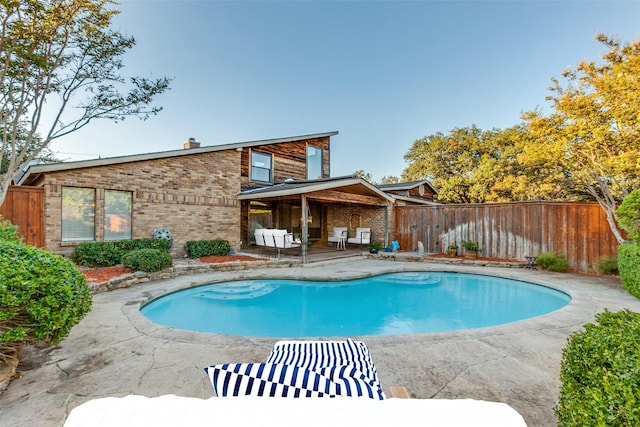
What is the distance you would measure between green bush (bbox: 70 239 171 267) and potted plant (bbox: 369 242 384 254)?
338 inches

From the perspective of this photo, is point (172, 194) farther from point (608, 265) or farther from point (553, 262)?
point (608, 265)

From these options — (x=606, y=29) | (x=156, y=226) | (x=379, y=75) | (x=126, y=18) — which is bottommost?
(x=156, y=226)

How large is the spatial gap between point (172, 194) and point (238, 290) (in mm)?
4864

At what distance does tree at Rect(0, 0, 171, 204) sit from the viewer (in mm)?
6625

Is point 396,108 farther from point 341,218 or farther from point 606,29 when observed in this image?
point 606,29

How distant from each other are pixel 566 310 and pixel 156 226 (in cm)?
1083

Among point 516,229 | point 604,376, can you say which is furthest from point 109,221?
point 516,229

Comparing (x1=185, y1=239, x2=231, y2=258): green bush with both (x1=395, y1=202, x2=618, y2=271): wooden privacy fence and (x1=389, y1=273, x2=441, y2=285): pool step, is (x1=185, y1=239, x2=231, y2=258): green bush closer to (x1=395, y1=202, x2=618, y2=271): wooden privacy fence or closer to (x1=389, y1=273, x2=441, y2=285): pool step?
(x1=389, y1=273, x2=441, y2=285): pool step

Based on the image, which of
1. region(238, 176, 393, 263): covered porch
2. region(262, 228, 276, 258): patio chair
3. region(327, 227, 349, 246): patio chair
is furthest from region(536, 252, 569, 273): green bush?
region(262, 228, 276, 258): patio chair

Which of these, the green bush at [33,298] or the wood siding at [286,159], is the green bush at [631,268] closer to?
the green bush at [33,298]

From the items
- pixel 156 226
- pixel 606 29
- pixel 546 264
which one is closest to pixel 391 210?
pixel 546 264

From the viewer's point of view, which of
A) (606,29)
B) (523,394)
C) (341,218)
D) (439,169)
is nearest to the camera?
(523,394)

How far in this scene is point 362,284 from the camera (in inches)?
314

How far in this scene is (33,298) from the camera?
2596 millimetres
